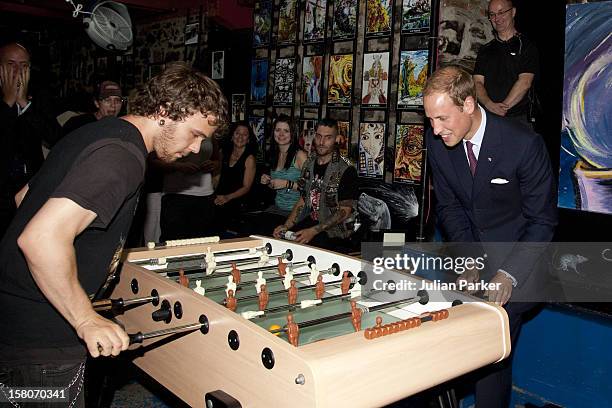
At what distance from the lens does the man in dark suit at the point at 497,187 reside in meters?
2.45

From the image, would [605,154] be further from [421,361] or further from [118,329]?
[118,329]

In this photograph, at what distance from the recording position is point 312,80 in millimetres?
5918

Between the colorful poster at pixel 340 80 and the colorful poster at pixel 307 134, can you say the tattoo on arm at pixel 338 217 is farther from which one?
the colorful poster at pixel 307 134

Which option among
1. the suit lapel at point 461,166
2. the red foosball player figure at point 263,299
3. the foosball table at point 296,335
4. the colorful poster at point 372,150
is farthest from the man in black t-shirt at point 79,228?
the colorful poster at point 372,150

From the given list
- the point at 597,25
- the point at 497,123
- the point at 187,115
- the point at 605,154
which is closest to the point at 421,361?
the point at 187,115

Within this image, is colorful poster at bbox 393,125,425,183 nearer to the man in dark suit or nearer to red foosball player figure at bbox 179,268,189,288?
the man in dark suit

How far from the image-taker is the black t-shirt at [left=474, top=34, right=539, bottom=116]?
406 cm

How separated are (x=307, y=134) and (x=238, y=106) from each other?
136 centimetres

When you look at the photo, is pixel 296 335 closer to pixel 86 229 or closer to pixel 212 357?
pixel 212 357

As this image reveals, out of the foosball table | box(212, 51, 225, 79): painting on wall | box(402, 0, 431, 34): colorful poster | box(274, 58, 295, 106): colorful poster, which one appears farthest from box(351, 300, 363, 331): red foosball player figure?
box(212, 51, 225, 79): painting on wall

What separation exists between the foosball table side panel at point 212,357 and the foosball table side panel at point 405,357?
2.9 inches

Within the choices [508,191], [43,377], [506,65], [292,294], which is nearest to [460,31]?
[506,65]

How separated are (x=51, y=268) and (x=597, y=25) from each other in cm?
375

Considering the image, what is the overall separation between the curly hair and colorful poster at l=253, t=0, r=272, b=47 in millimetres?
4861
